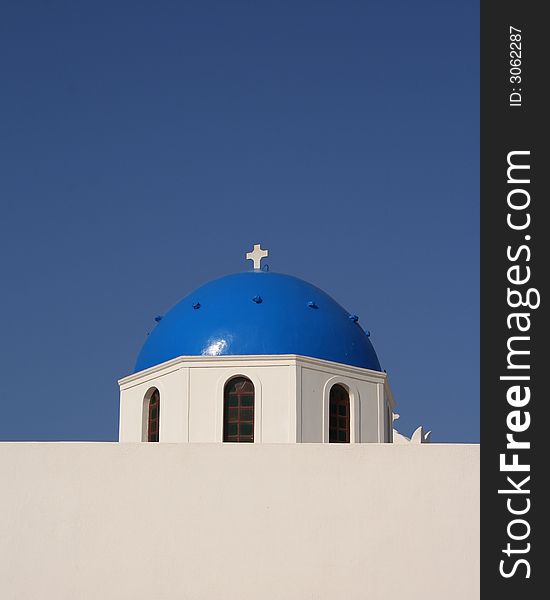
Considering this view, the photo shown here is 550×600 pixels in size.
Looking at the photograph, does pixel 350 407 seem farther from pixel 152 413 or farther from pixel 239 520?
pixel 239 520

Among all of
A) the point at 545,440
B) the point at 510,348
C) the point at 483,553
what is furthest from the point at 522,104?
the point at 483,553

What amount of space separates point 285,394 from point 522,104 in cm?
588

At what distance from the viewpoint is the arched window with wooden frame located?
56.7ft

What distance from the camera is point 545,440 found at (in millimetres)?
12195

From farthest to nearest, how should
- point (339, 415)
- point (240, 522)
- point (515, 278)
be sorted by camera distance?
point (339, 415) < point (240, 522) < point (515, 278)

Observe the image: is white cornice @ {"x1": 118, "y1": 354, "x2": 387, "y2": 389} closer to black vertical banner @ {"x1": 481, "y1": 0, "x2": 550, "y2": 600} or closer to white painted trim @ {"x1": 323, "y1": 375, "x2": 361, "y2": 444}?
white painted trim @ {"x1": 323, "y1": 375, "x2": 361, "y2": 444}

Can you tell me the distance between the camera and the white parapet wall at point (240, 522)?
44.8 ft

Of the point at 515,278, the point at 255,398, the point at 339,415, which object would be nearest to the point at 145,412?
the point at 255,398

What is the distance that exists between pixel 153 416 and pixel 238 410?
5.04ft

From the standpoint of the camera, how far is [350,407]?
→ 1709cm

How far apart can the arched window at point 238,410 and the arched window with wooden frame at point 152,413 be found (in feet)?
4.01

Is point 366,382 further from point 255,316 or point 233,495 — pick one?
point 233,495

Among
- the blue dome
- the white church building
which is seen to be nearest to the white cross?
the blue dome

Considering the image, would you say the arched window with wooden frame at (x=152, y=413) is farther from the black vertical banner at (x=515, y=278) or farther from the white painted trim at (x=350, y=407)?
the black vertical banner at (x=515, y=278)
